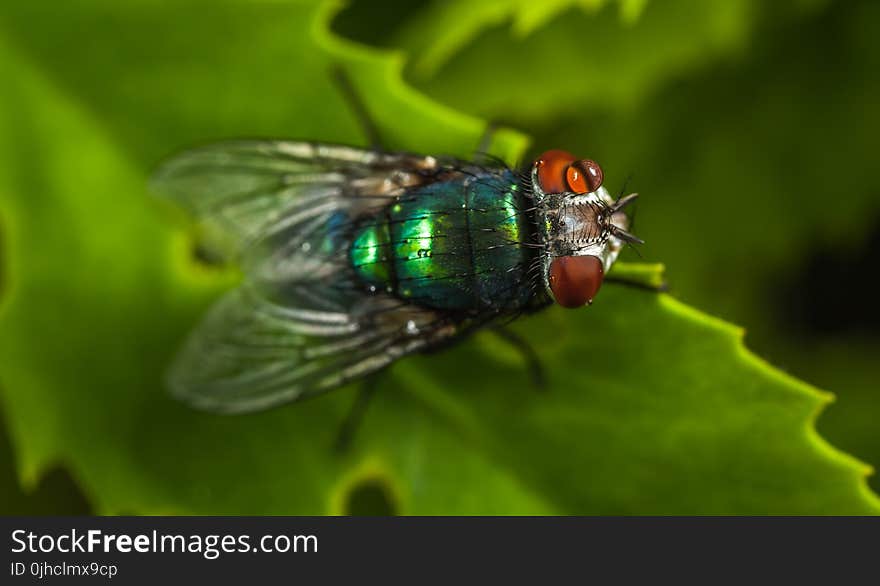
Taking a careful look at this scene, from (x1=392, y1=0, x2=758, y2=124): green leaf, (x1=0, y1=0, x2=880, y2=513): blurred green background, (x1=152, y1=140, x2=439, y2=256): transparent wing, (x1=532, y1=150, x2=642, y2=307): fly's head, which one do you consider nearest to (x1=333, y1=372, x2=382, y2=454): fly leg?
(x1=0, y1=0, x2=880, y2=513): blurred green background

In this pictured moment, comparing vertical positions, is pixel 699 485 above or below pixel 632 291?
below

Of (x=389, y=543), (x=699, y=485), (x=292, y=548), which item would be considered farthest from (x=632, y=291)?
(x=292, y=548)

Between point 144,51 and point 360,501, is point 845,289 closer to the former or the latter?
point 360,501

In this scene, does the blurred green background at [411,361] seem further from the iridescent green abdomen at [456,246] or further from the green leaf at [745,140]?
the iridescent green abdomen at [456,246]

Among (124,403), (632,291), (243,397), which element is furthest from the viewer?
(124,403)

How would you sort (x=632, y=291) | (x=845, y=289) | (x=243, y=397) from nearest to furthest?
(x=632, y=291)
(x=243, y=397)
(x=845, y=289)
